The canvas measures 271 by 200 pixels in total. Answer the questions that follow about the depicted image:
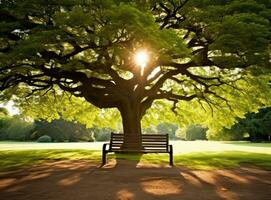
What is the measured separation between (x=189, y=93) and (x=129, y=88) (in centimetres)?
495

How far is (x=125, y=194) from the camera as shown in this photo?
27.7 ft

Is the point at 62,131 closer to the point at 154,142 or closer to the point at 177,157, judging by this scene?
the point at 177,157

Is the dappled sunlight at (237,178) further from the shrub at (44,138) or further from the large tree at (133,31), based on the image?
the shrub at (44,138)

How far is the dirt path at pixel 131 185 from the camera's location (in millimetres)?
8289

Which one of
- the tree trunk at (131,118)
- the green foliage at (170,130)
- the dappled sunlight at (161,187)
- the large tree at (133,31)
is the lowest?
the dappled sunlight at (161,187)

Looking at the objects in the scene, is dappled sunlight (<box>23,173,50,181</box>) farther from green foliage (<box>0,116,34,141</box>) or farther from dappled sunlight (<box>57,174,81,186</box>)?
green foliage (<box>0,116,34,141</box>)

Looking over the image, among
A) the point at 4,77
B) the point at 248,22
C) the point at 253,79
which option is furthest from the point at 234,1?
the point at 4,77

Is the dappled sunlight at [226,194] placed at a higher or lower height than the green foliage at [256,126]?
lower

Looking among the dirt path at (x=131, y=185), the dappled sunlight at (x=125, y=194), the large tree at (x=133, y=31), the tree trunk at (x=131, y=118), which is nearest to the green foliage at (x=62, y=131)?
the tree trunk at (x=131, y=118)

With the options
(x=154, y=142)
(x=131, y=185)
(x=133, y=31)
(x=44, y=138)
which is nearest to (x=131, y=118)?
(x=154, y=142)

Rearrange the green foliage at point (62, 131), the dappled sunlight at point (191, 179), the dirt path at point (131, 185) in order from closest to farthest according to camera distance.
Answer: the dirt path at point (131, 185), the dappled sunlight at point (191, 179), the green foliage at point (62, 131)

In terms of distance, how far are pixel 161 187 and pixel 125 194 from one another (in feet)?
4.25

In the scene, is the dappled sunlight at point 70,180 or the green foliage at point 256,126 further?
the green foliage at point 256,126

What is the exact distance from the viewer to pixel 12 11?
1537 cm
